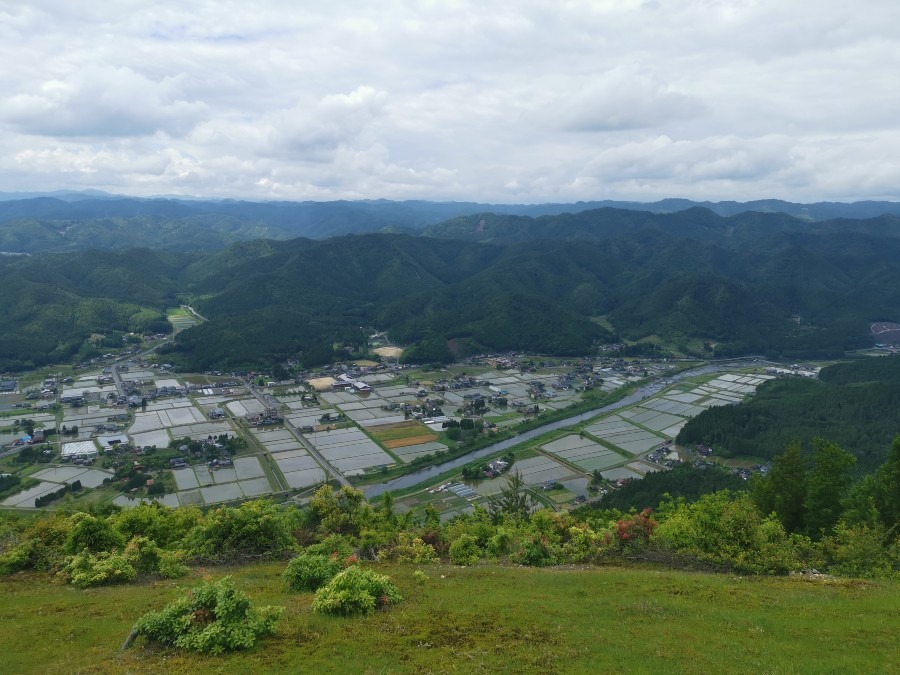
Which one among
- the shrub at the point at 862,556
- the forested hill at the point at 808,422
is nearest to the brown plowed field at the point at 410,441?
the forested hill at the point at 808,422

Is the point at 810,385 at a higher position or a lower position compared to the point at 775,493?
lower

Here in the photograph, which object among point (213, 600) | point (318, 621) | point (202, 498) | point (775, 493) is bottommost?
point (202, 498)

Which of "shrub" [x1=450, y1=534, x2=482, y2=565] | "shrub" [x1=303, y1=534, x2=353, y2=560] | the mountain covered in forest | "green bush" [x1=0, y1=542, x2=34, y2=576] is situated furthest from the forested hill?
"green bush" [x1=0, y1=542, x2=34, y2=576]

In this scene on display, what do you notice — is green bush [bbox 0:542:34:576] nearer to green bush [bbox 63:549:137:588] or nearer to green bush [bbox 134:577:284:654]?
green bush [bbox 63:549:137:588]

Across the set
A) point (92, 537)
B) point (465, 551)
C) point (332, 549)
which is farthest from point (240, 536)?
point (465, 551)

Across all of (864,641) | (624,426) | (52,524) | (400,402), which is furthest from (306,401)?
(864,641)

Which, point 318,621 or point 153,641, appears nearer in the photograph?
point 153,641

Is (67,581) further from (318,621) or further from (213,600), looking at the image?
(318,621)
